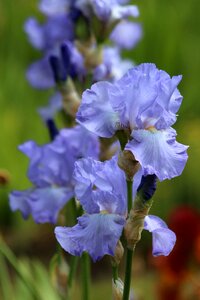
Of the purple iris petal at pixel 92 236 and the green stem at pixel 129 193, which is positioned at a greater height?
the green stem at pixel 129 193

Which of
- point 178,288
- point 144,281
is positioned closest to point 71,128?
point 178,288

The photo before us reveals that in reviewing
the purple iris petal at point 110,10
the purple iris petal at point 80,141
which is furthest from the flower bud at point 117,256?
the purple iris petal at point 110,10

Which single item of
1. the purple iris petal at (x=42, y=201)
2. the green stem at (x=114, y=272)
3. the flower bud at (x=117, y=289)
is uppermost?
the purple iris petal at (x=42, y=201)

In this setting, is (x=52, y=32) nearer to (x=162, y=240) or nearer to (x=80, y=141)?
(x=80, y=141)

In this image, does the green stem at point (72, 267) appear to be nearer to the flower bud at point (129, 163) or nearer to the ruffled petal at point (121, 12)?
the flower bud at point (129, 163)

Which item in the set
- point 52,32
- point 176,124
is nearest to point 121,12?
point 52,32

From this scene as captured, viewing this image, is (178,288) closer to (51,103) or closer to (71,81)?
(51,103)

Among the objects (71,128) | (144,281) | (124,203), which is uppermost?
(71,128)

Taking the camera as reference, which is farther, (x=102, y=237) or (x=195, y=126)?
(x=195, y=126)
